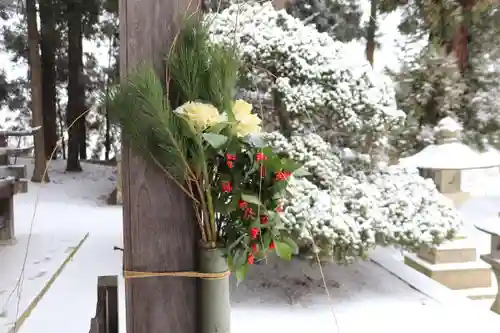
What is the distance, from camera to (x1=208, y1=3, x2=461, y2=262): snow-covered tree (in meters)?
1.20

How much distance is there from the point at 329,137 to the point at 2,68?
0.78 m

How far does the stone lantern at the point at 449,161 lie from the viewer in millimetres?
1429

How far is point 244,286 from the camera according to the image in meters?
1.38

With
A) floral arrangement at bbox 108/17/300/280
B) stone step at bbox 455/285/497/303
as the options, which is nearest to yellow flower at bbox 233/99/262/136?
floral arrangement at bbox 108/17/300/280

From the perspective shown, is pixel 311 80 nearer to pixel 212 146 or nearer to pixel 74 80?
pixel 74 80

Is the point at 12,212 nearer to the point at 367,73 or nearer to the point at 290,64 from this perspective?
the point at 290,64

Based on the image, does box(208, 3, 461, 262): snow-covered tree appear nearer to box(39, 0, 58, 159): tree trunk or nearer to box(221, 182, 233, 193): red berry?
box(39, 0, 58, 159): tree trunk

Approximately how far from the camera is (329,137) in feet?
4.32

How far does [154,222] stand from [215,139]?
131 millimetres

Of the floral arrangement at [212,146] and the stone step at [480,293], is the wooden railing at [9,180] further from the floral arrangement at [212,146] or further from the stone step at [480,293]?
the stone step at [480,293]

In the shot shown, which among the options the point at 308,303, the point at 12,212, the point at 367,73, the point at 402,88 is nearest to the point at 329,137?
the point at 367,73

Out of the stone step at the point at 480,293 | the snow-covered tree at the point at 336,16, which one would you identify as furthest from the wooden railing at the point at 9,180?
the stone step at the point at 480,293

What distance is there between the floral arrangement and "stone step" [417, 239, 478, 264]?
4.24 feet

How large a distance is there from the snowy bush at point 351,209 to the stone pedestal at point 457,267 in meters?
0.46
